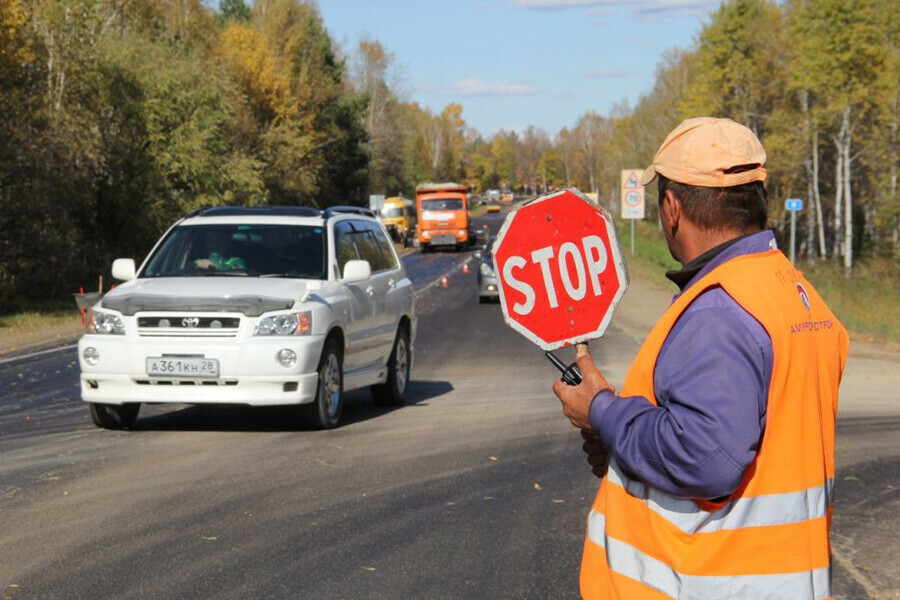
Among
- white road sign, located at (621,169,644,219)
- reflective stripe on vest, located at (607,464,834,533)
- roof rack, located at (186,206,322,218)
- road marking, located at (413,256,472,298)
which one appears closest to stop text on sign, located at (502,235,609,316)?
reflective stripe on vest, located at (607,464,834,533)

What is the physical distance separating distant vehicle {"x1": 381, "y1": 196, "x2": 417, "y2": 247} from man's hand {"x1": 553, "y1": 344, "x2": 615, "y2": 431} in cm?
7227

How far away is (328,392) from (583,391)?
8187 millimetres

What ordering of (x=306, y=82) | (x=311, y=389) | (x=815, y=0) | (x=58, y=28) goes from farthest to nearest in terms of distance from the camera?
(x=306, y=82), (x=815, y=0), (x=58, y=28), (x=311, y=389)

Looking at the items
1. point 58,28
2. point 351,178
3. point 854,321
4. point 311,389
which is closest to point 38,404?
point 311,389

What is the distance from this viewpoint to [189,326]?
1054 cm

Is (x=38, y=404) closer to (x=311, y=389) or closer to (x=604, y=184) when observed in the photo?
(x=311, y=389)

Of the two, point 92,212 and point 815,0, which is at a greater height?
point 815,0

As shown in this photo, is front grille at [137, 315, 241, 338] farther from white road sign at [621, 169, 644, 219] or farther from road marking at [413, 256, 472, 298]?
white road sign at [621, 169, 644, 219]

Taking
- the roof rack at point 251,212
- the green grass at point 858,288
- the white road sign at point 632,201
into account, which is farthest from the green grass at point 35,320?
the white road sign at point 632,201

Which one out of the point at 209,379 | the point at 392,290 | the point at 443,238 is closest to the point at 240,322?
the point at 209,379

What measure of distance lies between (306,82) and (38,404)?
66.1 m

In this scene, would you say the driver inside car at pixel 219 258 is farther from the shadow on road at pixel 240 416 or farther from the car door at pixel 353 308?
the shadow on road at pixel 240 416

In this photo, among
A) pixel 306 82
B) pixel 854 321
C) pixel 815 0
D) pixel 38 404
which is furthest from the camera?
pixel 306 82

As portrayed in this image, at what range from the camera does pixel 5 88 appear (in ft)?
101
